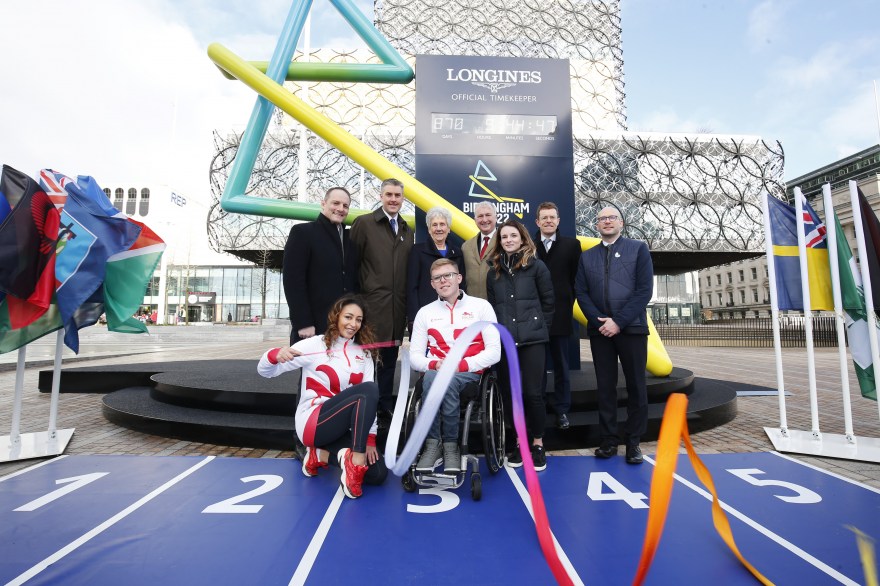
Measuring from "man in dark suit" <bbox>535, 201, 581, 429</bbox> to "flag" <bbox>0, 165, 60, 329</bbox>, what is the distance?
13.8 ft

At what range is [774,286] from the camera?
432 centimetres

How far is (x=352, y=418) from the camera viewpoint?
121 inches

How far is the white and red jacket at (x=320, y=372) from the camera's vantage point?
10.7 ft

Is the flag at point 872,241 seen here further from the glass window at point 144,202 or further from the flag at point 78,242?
the glass window at point 144,202

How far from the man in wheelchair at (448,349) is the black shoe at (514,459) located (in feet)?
2.38

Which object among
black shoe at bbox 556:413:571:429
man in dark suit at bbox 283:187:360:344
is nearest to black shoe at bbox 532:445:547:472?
black shoe at bbox 556:413:571:429

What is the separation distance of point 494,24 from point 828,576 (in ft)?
195

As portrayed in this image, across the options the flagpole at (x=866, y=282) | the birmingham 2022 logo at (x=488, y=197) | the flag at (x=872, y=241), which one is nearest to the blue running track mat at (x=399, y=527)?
the flagpole at (x=866, y=282)

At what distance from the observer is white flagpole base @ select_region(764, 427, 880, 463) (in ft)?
12.7

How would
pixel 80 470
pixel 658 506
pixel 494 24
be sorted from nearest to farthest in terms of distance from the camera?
pixel 658 506 < pixel 80 470 < pixel 494 24

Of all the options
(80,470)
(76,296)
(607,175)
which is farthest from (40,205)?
(607,175)

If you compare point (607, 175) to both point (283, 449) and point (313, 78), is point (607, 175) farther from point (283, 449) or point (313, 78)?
point (283, 449)

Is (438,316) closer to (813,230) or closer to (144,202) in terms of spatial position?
(813,230)

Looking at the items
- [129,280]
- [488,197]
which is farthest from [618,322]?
[129,280]
